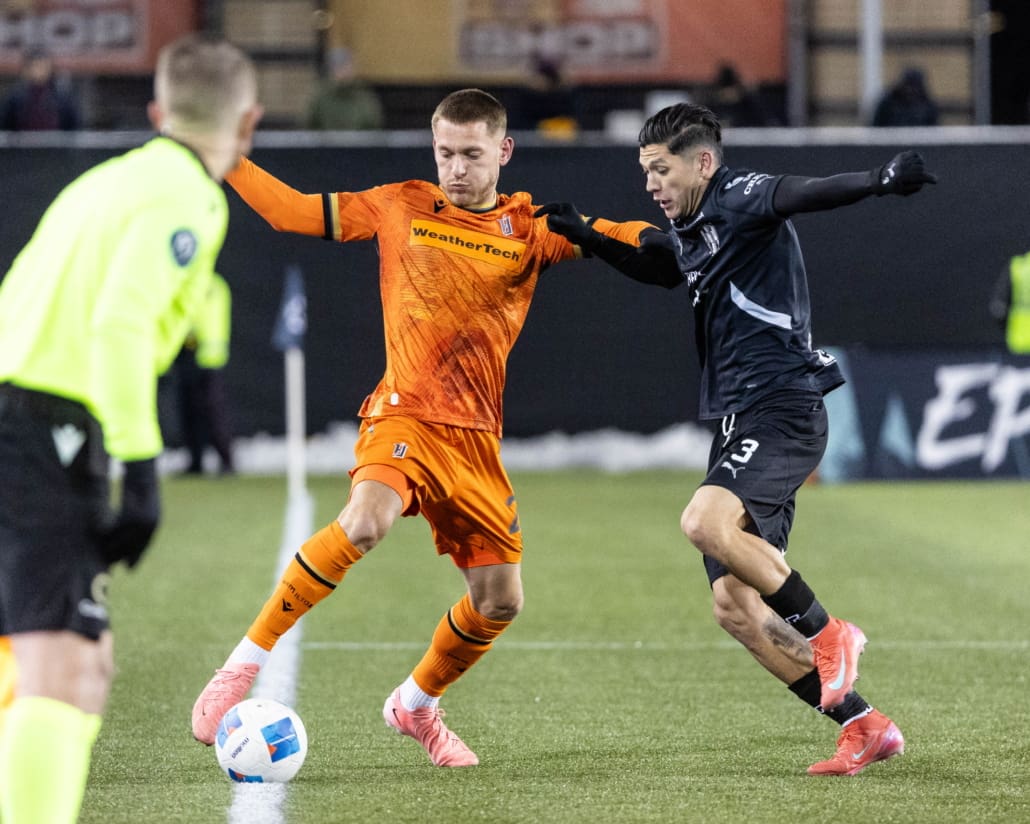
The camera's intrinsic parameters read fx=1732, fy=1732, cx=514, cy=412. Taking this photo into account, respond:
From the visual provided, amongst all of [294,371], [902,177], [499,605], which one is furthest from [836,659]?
[294,371]

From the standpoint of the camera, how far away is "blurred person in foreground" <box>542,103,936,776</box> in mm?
5164

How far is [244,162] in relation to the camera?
5391 mm

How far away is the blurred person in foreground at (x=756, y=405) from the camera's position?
203 inches

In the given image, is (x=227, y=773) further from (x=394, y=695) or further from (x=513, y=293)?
(x=513, y=293)

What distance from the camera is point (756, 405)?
5.37 meters

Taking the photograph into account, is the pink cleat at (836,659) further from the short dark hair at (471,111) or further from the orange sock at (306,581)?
the short dark hair at (471,111)

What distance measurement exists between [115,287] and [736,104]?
1265 centimetres

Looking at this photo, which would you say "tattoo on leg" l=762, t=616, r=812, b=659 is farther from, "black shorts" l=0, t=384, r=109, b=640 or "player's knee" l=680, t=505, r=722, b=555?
"black shorts" l=0, t=384, r=109, b=640

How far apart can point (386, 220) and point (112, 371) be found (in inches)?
91.3

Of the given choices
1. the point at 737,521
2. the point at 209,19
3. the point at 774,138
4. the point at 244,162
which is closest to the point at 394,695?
the point at 737,521

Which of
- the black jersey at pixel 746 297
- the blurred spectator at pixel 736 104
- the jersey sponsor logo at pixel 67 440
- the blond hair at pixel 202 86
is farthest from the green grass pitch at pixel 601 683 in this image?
the blurred spectator at pixel 736 104

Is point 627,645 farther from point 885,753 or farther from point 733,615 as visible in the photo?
point 885,753

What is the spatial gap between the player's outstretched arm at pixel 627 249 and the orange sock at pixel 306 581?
1.24 m

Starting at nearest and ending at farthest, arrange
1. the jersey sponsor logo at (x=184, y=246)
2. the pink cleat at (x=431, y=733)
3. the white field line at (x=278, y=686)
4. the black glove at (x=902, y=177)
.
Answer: the jersey sponsor logo at (x=184, y=246)
the white field line at (x=278, y=686)
the black glove at (x=902, y=177)
the pink cleat at (x=431, y=733)
